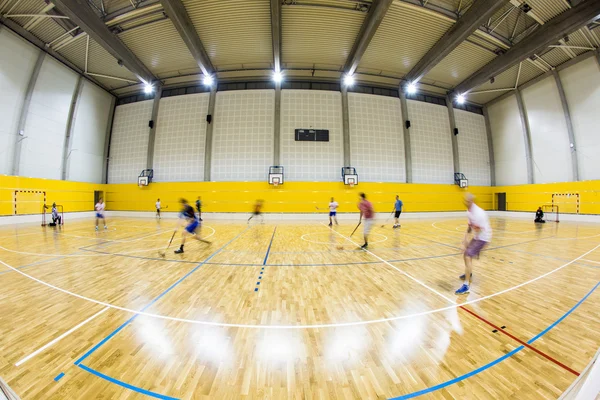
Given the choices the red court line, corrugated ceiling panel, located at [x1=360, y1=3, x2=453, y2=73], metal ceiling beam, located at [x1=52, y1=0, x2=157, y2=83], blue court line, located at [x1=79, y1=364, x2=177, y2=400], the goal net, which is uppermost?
corrugated ceiling panel, located at [x1=360, y1=3, x2=453, y2=73]

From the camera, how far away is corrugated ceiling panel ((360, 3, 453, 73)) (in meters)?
11.9

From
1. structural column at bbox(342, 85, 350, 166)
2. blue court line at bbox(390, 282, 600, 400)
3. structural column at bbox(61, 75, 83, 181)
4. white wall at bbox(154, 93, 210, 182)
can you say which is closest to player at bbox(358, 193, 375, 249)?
blue court line at bbox(390, 282, 600, 400)

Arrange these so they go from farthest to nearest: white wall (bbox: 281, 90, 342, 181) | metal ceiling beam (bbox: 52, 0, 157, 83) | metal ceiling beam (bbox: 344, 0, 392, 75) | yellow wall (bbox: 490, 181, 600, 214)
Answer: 1. white wall (bbox: 281, 90, 342, 181)
2. yellow wall (bbox: 490, 181, 600, 214)
3. metal ceiling beam (bbox: 344, 0, 392, 75)
4. metal ceiling beam (bbox: 52, 0, 157, 83)

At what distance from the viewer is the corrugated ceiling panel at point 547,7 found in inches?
443

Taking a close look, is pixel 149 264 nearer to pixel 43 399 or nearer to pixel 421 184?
pixel 43 399

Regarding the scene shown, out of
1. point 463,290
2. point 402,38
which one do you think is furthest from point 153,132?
point 463,290

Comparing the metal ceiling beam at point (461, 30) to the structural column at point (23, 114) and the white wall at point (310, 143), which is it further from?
the structural column at point (23, 114)

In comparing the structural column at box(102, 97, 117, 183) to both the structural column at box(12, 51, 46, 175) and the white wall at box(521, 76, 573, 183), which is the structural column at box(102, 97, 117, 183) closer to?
the structural column at box(12, 51, 46, 175)

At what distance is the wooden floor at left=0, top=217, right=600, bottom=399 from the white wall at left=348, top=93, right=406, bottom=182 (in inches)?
507

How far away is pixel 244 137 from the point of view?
17.2 m

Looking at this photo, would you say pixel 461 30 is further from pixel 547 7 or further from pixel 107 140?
pixel 107 140

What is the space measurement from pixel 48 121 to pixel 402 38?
2401 centimetres

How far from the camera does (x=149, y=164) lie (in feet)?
59.3

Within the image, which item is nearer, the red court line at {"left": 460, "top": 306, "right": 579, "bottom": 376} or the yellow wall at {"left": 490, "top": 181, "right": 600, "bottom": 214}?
the red court line at {"left": 460, "top": 306, "right": 579, "bottom": 376}
